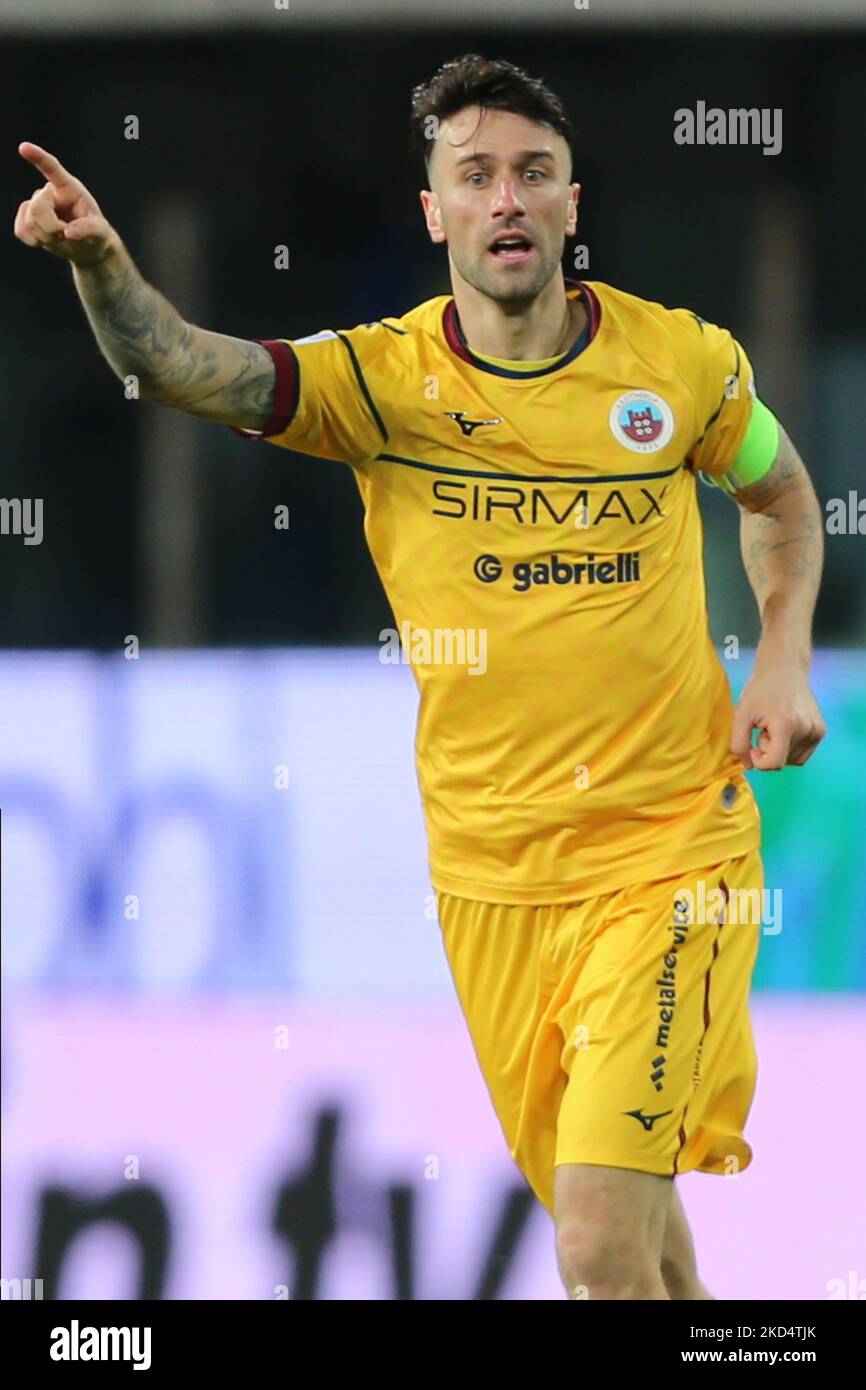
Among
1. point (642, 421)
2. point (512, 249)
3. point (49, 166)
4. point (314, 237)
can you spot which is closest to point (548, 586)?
point (642, 421)

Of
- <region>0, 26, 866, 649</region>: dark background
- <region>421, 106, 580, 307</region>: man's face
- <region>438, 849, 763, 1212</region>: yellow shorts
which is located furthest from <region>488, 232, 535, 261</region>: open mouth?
<region>0, 26, 866, 649</region>: dark background

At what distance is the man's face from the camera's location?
10.7ft

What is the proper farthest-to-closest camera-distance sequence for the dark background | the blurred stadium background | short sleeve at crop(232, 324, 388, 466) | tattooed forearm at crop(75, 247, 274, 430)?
the dark background, the blurred stadium background, short sleeve at crop(232, 324, 388, 466), tattooed forearm at crop(75, 247, 274, 430)

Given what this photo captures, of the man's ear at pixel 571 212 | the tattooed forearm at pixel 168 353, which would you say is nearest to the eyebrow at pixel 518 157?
the man's ear at pixel 571 212

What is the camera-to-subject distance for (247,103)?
533 centimetres

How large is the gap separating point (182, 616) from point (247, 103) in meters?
1.43

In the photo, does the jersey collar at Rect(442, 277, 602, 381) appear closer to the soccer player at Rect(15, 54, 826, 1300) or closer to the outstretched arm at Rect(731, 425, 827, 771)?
the soccer player at Rect(15, 54, 826, 1300)

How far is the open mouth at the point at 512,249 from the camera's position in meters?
3.27

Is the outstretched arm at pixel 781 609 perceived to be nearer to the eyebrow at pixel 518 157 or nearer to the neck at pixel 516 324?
the neck at pixel 516 324

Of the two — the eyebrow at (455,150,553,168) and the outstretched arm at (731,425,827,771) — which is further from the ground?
the eyebrow at (455,150,553,168)

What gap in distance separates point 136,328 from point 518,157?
0.77 m

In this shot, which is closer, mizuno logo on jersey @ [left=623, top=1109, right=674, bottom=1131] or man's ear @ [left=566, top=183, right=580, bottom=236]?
mizuno logo on jersey @ [left=623, top=1109, right=674, bottom=1131]

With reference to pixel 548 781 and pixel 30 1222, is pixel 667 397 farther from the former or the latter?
pixel 30 1222
